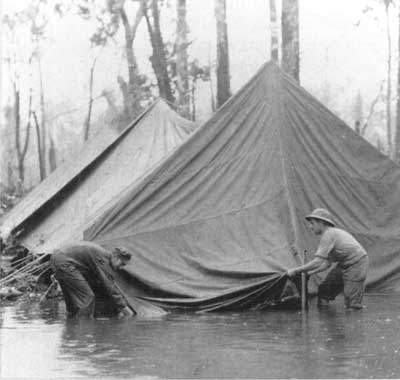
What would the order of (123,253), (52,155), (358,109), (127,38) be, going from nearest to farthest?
(123,253) < (358,109) < (127,38) < (52,155)

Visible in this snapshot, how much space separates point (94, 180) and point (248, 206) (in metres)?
3.23

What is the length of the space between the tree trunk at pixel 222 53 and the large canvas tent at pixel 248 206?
27.1ft

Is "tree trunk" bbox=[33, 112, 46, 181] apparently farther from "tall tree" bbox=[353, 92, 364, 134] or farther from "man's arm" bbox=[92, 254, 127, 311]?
"man's arm" bbox=[92, 254, 127, 311]

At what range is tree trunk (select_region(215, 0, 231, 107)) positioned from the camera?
21.6m

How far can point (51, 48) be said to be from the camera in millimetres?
24844

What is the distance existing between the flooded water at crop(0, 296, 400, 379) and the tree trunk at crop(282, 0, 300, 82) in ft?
33.8

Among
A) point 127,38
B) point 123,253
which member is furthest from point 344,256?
point 127,38

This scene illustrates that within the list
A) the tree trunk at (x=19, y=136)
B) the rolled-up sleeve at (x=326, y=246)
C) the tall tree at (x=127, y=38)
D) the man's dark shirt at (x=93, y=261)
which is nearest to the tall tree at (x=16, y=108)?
the tree trunk at (x=19, y=136)

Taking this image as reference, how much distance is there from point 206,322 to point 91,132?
1507cm

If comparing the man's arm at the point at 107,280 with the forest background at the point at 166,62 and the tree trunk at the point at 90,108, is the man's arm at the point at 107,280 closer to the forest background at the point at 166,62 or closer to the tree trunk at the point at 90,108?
the forest background at the point at 166,62

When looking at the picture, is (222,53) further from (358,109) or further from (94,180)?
(94,180)

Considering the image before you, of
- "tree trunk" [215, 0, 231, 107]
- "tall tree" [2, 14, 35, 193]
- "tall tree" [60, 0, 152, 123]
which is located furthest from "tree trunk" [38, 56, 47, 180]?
"tree trunk" [215, 0, 231, 107]

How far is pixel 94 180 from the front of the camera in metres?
14.7

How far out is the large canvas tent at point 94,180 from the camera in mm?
13859
